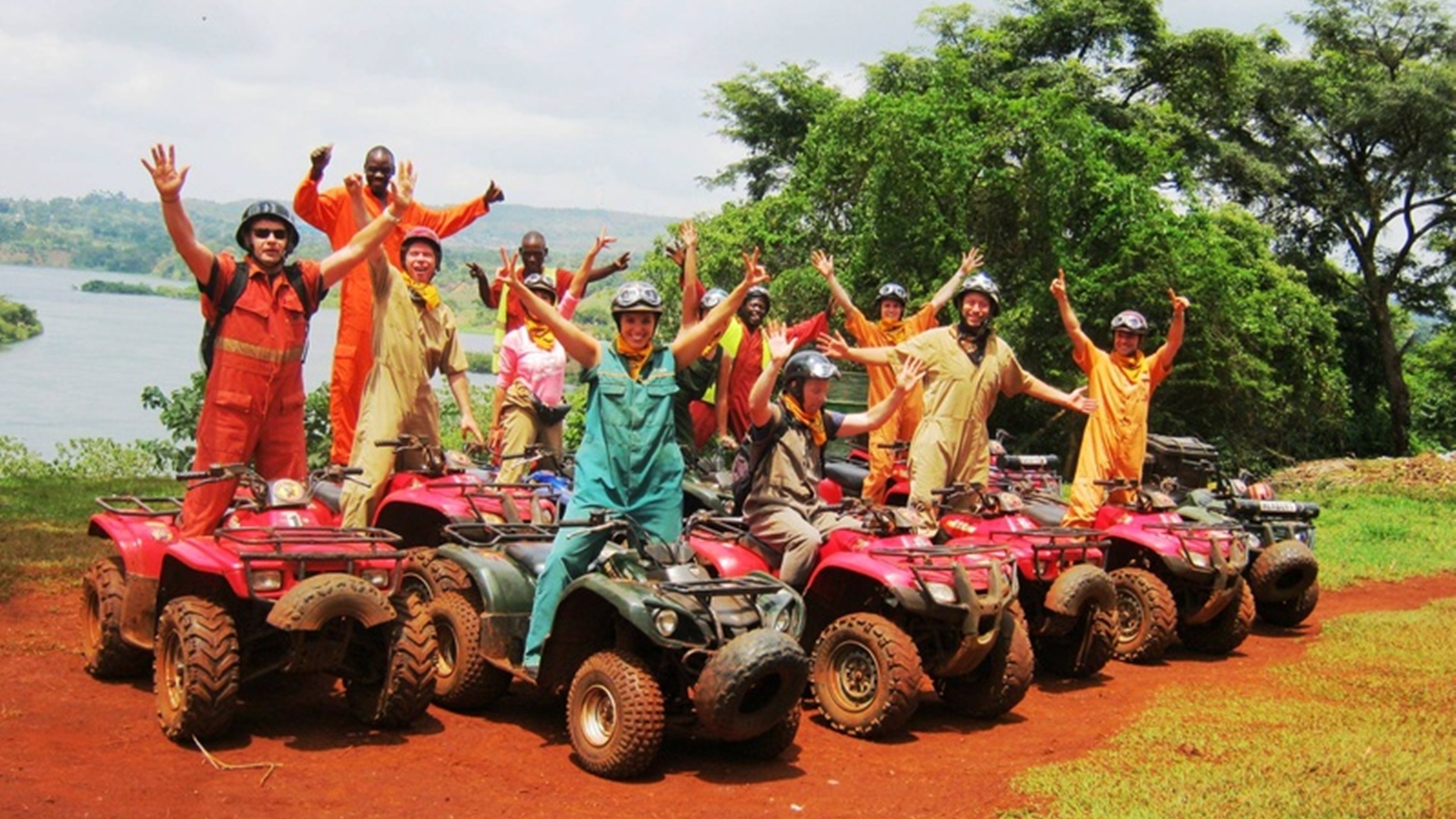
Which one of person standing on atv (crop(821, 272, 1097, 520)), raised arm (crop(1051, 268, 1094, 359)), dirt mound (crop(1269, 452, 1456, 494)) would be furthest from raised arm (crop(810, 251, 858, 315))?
dirt mound (crop(1269, 452, 1456, 494))

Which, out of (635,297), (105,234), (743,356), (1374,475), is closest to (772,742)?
(635,297)

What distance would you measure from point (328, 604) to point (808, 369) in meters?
2.96

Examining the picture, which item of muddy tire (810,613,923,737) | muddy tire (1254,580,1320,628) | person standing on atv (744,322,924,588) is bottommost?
muddy tire (810,613,923,737)

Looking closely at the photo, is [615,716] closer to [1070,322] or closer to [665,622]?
[665,622]

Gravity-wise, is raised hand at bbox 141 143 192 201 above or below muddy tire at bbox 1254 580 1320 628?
above

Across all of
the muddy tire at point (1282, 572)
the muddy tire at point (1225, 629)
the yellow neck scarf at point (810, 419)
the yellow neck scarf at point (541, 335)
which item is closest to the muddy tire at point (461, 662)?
the yellow neck scarf at point (810, 419)

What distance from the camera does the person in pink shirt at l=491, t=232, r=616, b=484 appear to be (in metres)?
9.77

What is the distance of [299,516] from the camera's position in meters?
6.68

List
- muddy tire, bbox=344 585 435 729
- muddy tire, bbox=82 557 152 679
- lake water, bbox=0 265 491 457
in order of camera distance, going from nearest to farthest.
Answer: muddy tire, bbox=344 585 435 729, muddy tire, bbox=82 557 152 679, lake water, bbox=0 265 491 457

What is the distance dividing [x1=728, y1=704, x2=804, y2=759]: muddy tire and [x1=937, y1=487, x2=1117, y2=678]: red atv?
1.97 metres

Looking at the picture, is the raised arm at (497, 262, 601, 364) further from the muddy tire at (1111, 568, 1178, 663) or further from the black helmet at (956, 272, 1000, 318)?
the muddy tire at (1111, 568, 1178, 663)

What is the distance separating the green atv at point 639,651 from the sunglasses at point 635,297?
1010mm

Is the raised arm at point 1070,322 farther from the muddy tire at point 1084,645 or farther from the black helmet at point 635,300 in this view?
the black helmet at point 635,300

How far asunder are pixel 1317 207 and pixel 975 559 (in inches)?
1037
